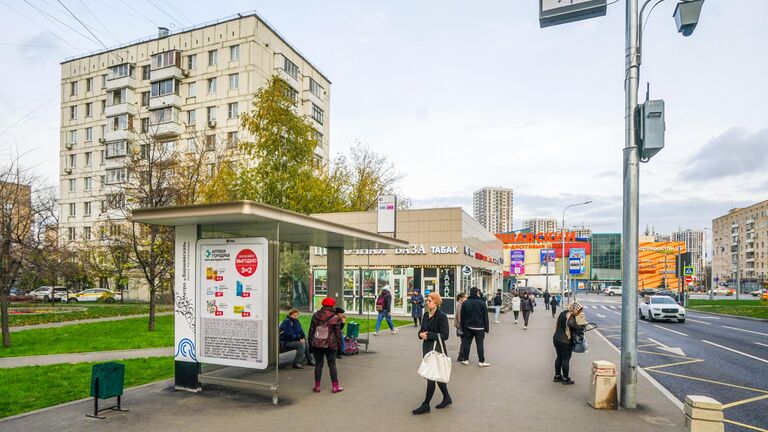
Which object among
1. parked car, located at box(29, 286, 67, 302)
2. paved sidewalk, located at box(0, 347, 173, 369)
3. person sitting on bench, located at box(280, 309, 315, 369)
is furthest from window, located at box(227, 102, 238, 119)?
person sitting on bench, located at box(280, 309, 315, 369)

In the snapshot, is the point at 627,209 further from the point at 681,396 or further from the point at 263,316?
the point at 263,316

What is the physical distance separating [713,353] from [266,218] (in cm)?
1428

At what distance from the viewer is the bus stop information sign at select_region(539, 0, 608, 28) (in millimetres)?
7215

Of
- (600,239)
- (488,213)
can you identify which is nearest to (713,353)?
(600,239)

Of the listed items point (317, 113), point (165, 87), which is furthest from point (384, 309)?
point (165, 87)

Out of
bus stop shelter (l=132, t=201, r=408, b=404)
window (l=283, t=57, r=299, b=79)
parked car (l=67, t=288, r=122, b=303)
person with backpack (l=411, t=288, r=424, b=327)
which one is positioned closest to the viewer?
bus stop shelter (l=132, t=201, r=408, b=404)

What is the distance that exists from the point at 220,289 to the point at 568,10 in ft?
23.4

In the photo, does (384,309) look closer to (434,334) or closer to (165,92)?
(434,334)

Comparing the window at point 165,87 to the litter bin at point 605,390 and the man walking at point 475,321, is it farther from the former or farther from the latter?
the litter bin at point 605,390

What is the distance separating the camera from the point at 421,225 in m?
28.7

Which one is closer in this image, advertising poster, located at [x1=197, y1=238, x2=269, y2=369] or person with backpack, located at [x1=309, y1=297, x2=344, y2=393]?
advertising poster, located at [x1=197, y1=238, x2=269, y2=369]

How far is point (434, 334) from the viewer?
7.97 meters

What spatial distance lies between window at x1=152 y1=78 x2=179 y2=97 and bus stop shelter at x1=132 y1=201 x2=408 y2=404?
150 feet

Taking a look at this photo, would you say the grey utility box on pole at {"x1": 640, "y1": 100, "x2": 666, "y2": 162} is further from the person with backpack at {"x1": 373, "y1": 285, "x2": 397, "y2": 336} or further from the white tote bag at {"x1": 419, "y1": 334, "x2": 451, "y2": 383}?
the person with backpack at {"x1": 373, "y1": 285, "x2": 397, "y2": 336}
